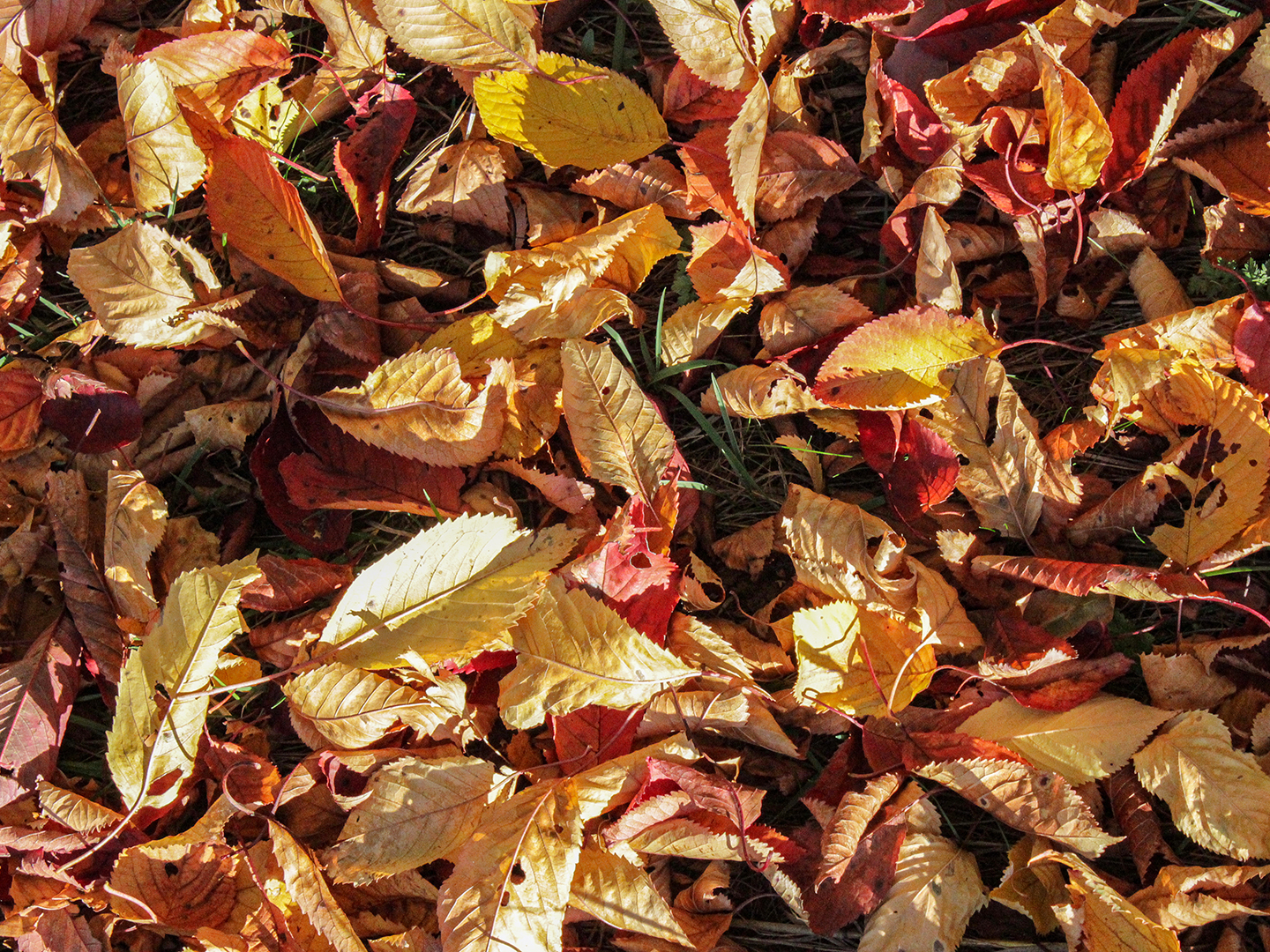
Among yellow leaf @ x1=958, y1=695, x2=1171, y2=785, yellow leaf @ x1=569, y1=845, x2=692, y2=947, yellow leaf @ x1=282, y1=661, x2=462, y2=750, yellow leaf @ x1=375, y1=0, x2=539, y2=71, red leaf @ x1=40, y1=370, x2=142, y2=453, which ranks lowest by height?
yellow leaf @ x1=569, y1=845, x2=692, y2=947

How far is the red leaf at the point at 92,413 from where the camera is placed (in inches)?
69.1

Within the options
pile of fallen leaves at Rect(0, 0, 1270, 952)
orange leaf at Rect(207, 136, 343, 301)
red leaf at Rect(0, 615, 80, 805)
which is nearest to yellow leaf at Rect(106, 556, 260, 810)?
pile of fallen leaves at Rect(0, 0, 1270, 952)

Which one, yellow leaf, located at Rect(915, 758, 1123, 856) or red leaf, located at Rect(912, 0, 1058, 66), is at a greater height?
red leaf, located at Rect(912, 0, 1058, 66)

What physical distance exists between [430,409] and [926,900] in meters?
1.14

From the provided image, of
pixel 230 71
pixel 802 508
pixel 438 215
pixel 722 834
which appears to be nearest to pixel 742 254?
pixel 802 508

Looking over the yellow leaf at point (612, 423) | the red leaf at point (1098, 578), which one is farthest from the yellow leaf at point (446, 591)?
the red leaf at point (1098, 578)

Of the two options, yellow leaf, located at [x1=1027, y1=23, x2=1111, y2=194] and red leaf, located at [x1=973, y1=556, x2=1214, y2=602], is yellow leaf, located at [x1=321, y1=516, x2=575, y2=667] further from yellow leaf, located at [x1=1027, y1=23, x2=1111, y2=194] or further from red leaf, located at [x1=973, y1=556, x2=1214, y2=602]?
yellow leaf, located at [x1=1027, y1=23, x2=1111, y2=194]

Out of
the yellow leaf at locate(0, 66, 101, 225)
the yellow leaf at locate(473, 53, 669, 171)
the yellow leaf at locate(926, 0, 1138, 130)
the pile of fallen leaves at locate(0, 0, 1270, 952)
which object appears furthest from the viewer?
the yellow leaf at locate(0, 66, 101, 225)

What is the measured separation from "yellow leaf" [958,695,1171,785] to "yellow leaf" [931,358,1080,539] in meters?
0.30

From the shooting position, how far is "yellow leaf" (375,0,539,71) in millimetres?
1660

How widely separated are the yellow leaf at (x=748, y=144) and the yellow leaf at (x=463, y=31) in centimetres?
44

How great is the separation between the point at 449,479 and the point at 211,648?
1.55 feet

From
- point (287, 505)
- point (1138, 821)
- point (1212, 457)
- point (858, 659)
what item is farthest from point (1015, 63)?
point (287, 505)

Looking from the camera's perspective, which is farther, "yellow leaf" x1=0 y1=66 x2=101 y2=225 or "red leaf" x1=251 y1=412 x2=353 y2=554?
"yellow leaf" x1=0 y1=66 x2=101 y2=225
